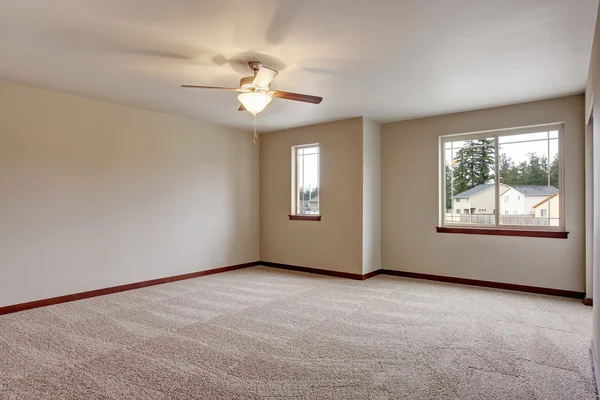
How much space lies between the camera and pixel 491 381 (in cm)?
245

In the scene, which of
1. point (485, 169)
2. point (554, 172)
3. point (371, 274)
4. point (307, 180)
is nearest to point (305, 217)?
point (307, 180)

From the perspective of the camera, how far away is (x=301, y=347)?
9.89ft

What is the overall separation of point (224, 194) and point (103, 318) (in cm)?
296

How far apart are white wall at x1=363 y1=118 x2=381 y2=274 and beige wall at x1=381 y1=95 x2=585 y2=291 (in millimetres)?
104

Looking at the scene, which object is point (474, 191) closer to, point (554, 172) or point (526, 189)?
point (526, 189)

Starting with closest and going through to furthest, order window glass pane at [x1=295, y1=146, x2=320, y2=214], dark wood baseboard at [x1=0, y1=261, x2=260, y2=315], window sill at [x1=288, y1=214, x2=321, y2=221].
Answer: dark wood baseboard at [x1=0, y1=261, x2=260, y2=315] → window sill at [x1=288, y1=214, x2=321, y2=221] → window glass pane at [x1=295, y1=146, x2=320, y2=214]

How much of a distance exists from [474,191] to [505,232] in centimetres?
70

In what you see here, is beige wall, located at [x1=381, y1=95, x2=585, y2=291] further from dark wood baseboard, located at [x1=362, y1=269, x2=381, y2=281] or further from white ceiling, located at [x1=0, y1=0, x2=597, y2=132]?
white ceiling, located at [x1=0, y1=0, x2=597, y2=132]

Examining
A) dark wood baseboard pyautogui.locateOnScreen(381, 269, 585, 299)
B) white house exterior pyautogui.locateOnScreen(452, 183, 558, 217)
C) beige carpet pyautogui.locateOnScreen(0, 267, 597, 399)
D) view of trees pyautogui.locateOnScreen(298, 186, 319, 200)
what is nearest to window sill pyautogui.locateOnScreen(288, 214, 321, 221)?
view of trees pyautogui.locateOnScreen(298, 186, 319, 200)

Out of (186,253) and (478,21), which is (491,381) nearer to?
(478,21)

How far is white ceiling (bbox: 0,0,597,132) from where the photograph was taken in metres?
2.50

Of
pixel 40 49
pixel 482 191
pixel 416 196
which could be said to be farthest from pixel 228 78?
pixel 482 191

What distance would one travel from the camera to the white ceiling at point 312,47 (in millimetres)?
2496

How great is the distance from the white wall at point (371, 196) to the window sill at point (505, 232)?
37.3 inches
